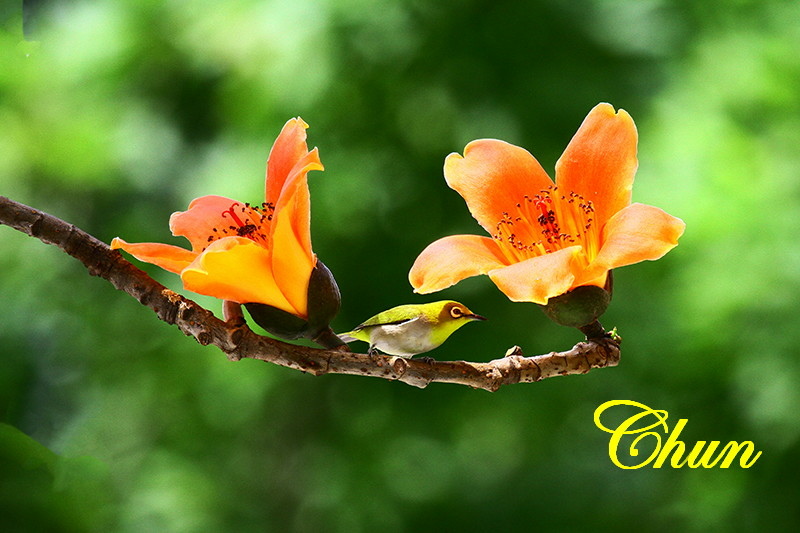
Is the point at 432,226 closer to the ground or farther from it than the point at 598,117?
farther from it

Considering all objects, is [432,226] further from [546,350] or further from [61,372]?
[61,372]

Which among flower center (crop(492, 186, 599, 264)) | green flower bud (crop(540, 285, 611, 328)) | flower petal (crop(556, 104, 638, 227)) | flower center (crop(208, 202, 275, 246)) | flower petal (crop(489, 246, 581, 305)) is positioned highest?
flower petal (crop(556, 104, 638, 227))

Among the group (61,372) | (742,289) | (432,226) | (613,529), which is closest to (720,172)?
(742,289)

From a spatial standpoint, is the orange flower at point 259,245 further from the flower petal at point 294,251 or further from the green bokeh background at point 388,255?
the green bokeh background at point 388,255

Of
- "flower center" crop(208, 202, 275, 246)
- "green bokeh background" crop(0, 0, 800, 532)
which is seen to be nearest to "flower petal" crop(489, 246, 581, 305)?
"flower center" crop(208, 202, 275, 246)

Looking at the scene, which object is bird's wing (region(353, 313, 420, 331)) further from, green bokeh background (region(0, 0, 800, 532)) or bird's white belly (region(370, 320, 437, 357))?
green bokeh background (region(0, 0, 800, 532))

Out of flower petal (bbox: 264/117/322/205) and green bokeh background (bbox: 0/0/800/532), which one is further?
green bokeh background (bbox: 0/0/800/532)

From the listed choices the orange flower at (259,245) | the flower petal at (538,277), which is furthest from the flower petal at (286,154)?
the flower petal at (538,277)

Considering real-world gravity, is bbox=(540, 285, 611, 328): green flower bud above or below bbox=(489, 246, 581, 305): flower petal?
above
